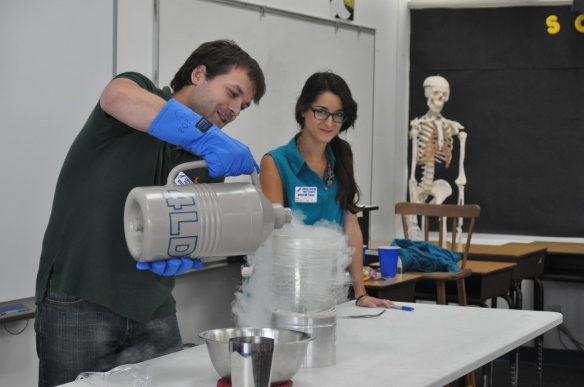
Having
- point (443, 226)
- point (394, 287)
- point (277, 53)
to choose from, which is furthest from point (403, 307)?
point (443, 226)

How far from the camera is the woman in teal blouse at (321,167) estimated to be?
115 inches

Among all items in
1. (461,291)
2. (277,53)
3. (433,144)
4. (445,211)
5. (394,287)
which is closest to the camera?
(394,287)

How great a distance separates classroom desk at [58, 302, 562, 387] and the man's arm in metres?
0.56

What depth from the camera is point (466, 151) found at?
581 cm

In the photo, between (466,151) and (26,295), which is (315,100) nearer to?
(26,295)

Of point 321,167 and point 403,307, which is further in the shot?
point 321,167

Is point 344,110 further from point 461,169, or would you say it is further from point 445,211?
point 461,169

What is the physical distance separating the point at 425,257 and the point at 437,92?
1.77 m

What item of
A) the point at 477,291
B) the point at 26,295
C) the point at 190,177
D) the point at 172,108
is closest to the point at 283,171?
the point at 190,177

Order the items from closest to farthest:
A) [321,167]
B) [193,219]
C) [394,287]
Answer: [193,219]
[321,167]
[394,287]

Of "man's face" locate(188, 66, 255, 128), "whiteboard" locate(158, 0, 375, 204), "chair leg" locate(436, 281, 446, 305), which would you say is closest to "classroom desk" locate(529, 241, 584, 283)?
"whiteboard" locate(158, 0, 375, 204)

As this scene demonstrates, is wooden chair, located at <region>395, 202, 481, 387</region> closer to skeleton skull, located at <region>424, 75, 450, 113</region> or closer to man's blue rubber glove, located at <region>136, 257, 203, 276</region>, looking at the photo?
skeleton skull, located at <region>424, 75, 450, 113</region>

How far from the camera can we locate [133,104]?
1722mm

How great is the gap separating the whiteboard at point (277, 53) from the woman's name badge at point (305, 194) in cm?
121
